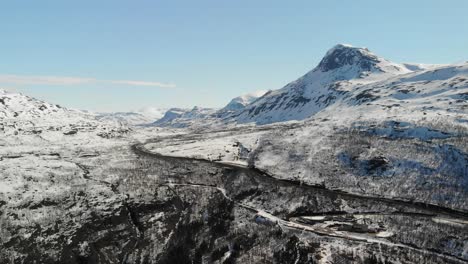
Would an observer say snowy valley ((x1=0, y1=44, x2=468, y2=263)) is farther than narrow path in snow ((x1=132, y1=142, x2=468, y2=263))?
No

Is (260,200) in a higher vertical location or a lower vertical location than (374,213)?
higher

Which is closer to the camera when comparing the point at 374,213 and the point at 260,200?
the point at 374,213

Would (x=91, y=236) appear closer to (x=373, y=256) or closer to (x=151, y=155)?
(x=373, y=256)

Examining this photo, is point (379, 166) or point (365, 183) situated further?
point (379, 166)

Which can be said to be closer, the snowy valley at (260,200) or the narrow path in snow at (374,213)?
the snowy valley at (260,200)

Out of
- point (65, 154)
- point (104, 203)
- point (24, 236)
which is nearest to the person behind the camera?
point (24, 236)

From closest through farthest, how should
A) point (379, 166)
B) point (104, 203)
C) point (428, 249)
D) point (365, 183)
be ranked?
1. point (428, 249)
2. point (104, 203)
3. point (365, 183)
4. point (379, 166)

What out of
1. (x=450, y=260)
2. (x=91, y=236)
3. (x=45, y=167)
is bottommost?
(x=450, y=260)

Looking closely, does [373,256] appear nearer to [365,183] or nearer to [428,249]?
[428,249]

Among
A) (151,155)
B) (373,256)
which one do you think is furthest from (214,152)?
(373,256)

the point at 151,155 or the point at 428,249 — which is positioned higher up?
the point at 151,155
